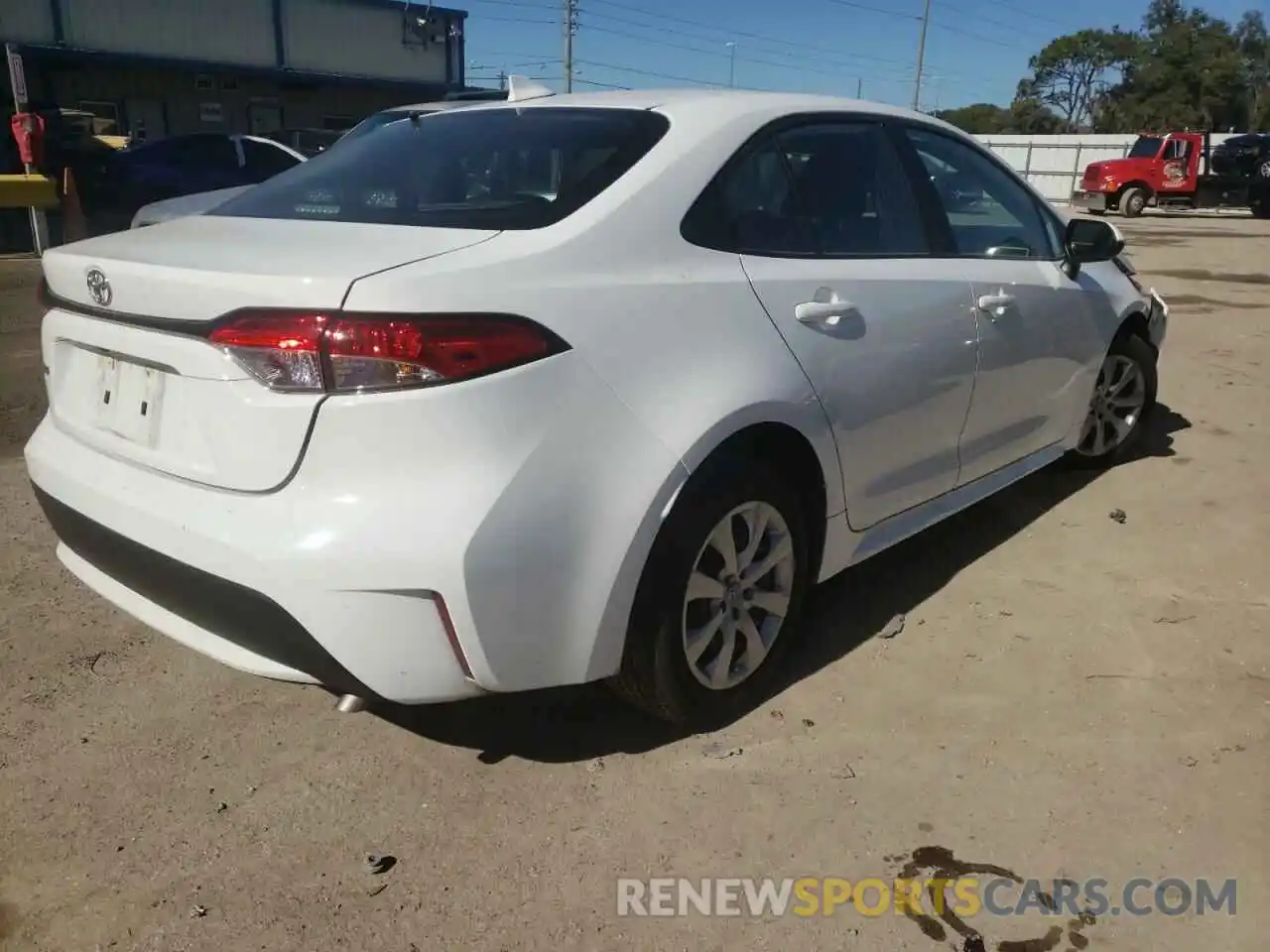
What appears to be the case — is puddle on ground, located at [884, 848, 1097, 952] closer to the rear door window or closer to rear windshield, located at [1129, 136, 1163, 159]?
the rear door window

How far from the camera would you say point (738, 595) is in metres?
2.69

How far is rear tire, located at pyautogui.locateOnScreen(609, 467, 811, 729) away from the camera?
7.80ft

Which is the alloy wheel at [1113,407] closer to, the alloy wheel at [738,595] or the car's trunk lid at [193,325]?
the alloy wheel at [738,595]

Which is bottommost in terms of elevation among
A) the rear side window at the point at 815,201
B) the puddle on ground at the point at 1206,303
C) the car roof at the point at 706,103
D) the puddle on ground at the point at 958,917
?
the puddle on ground at the point at 1206,303

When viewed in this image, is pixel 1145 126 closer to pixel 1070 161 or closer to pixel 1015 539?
pixel 1070 161

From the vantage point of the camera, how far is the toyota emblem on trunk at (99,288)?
2301 mm

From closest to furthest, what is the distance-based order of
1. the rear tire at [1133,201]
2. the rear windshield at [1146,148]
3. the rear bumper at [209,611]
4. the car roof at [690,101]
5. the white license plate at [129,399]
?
the rear bumper at [209,611] → the white license plate at [129,399] → the car roof at [690,101] → the rear windshield at [1146,148] → the rear tire at [1133,201]

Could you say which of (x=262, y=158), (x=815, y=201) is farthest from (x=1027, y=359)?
(x=262, y=158)

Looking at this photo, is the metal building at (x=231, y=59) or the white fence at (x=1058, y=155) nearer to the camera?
the metal building at (x=231, y=59)

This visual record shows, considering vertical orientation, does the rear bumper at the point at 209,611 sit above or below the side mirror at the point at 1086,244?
below

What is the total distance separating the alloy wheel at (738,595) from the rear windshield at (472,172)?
35.7 inches

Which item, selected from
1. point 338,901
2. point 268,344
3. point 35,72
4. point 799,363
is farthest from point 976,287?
point 35,72

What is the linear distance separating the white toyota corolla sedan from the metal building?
20.0 meters

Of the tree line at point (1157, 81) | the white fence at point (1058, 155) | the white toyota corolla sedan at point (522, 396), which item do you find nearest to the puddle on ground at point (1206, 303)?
the white toyota corolla sedan at point (522, 396)
